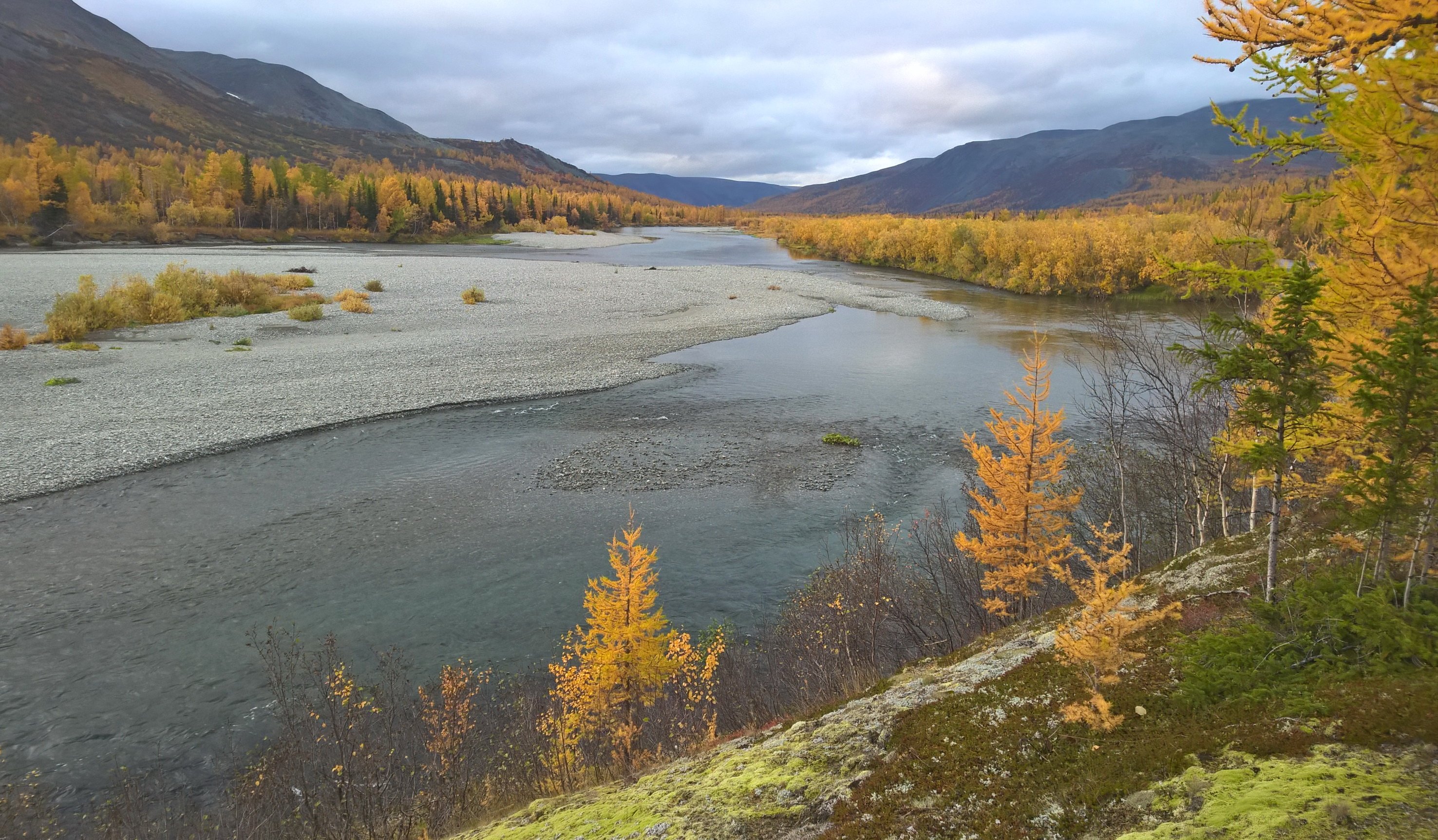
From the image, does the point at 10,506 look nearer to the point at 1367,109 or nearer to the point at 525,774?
the point at 525,774

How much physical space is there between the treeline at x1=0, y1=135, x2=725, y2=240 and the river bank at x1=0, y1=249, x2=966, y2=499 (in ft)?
115

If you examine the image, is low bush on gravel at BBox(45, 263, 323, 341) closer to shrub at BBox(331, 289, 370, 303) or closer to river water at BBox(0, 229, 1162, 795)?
shrub at BBox(331, 289, 370, 303)

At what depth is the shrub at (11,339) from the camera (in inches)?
1211

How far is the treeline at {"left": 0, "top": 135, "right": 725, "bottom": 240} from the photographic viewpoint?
292 feet

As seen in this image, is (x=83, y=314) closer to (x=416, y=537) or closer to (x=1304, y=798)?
(x=416, y=537)

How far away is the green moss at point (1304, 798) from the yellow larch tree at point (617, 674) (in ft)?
25.5

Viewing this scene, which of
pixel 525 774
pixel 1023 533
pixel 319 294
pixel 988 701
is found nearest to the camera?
pixel 988 701

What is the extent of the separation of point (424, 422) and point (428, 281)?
38470mm

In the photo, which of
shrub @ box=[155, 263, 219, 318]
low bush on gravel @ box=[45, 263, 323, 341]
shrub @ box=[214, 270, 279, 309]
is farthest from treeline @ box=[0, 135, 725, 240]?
shrub @ box=[155, 263, 219, 318]

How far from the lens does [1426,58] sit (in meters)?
4.30

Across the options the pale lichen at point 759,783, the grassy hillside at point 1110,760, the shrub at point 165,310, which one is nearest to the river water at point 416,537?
the pale lichen at point 759,783

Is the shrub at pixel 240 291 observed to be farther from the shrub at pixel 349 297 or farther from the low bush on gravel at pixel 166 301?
the shrub at pixel 349 297

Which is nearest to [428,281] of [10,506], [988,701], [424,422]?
[424,422]

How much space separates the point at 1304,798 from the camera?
102 inches
